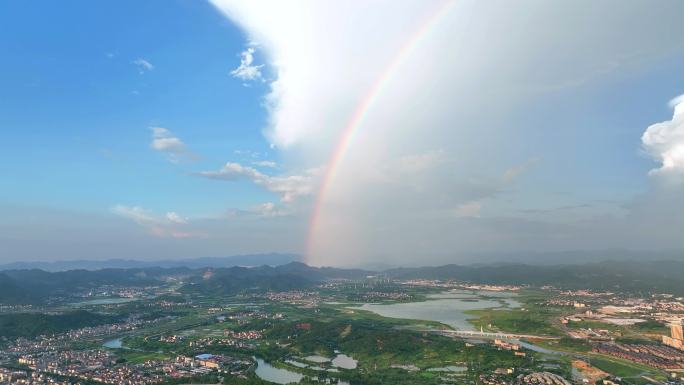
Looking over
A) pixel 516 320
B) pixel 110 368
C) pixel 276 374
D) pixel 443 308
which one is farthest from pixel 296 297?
pixel 276 374

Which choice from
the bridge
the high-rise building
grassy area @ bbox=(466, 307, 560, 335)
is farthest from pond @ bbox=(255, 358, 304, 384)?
the high-rise building

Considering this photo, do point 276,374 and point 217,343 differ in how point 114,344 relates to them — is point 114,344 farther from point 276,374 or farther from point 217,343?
point 276,374

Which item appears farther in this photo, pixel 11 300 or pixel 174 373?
pixel 11 300

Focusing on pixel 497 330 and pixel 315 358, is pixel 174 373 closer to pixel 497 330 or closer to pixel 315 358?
pixel 315 358

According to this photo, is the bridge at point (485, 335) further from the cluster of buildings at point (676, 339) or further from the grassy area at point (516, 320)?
the cluster of buildings at point (676, 339)

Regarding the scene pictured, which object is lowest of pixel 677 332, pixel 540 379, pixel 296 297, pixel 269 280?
pixel 540 379

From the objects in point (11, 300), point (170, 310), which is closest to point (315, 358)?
point (170, 310)
